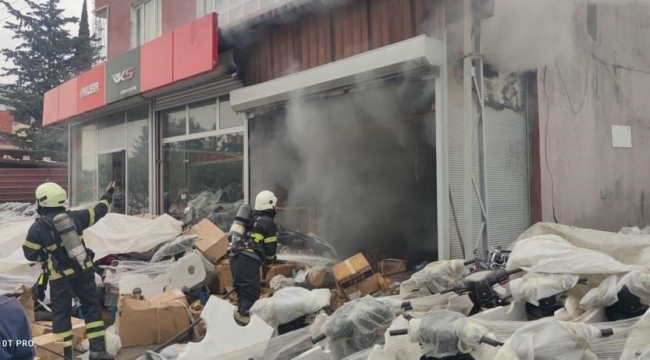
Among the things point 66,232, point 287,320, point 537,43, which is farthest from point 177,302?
point 537,43

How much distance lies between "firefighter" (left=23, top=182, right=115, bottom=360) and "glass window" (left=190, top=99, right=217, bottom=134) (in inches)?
188

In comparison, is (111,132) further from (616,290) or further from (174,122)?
(616,290)

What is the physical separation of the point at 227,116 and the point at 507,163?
4.97 m

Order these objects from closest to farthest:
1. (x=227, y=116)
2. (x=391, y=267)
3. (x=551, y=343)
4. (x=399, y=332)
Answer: (x=551, y=343), (x=399, y=332), (x=391, y=267), (x=227, y=116)

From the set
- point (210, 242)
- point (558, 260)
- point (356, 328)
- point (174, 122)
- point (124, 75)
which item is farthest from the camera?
point (174, 122)

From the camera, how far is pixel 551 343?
2.40 meters

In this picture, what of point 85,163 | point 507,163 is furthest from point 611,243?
point 85,163

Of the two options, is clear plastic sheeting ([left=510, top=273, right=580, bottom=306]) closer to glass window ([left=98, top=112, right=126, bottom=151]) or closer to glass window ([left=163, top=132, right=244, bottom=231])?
glass window ([left=163, top=132, right=244, bottom=231])

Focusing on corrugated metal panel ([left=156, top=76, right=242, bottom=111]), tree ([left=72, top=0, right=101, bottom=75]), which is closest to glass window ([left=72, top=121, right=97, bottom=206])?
corrugated metal panel ([left=156, top=76, right=242, bottom=111])

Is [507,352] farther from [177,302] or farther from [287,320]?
[177,302]

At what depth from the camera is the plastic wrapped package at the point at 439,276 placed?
14.5ft

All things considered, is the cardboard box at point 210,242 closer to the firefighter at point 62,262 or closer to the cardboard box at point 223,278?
the cardboard box at point 223,278

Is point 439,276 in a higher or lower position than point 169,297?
higher

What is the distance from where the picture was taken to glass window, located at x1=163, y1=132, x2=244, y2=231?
918 cm
